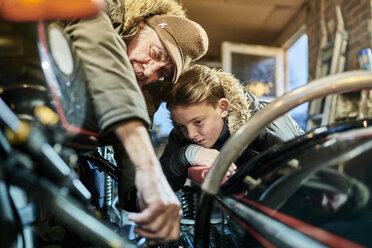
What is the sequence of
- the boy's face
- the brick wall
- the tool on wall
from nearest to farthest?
the boy's face → the brick wall → the tool on wall

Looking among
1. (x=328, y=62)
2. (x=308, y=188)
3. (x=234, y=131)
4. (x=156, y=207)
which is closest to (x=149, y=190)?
(x=156, y=207)

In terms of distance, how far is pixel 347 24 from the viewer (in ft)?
9.21

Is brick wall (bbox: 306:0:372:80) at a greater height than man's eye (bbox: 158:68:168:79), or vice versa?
brick wall (bbox: 306:0:372:80)

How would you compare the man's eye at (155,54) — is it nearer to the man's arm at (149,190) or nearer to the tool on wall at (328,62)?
the man's arm at (149,190)

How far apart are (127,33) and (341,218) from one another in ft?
2.17

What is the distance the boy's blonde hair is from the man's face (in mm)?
218

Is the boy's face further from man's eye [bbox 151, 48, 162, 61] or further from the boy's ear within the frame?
man's eye [bbox 151, 48, 162, 61]

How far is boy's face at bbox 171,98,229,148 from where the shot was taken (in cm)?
110

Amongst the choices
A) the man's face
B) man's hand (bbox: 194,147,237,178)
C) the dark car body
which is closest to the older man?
the dark car body

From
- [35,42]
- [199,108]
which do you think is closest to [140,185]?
[35,42]

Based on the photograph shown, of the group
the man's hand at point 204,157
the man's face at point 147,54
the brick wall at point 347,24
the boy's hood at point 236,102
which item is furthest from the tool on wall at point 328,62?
the man's face at point 147,54

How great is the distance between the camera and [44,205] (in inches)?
17.8

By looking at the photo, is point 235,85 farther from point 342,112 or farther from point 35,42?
point 342,112

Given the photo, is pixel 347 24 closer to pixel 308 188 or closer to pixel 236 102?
pixel 236 102
